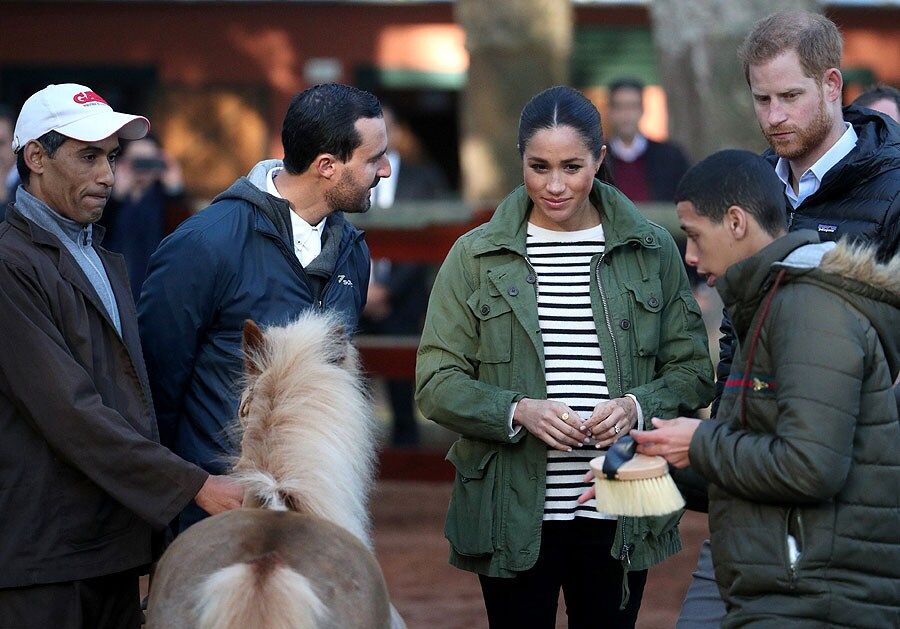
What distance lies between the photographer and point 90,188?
3705 millimetres

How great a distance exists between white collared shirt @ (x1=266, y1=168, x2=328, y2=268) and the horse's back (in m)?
1.12

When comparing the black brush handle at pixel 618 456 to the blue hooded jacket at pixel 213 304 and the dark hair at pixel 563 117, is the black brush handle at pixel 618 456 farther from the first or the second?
the blue hooded jacket at pixel 213 304

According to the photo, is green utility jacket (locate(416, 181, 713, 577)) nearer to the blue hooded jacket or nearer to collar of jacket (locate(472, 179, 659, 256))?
collar of jacket (locate(472, 179, 659, 256))

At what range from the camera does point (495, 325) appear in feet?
12.8

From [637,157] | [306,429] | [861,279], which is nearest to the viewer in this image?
[861,279]

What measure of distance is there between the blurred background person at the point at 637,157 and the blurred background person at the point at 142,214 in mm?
3134

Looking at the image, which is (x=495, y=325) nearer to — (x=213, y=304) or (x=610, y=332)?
(x=610, y=332)

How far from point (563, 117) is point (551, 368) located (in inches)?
30.6

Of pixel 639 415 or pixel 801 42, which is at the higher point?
pixel 801 42

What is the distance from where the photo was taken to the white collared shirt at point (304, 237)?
409cm

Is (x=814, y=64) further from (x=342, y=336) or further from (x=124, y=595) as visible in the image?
(x=124, y=595)

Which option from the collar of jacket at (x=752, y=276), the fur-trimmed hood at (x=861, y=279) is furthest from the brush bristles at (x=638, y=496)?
the fur-trimmed hood at (x=861, y=279)

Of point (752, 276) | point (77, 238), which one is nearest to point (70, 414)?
point (77, 238)

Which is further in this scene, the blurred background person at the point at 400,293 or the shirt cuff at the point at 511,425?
the blurred background person at the point at 400,293
